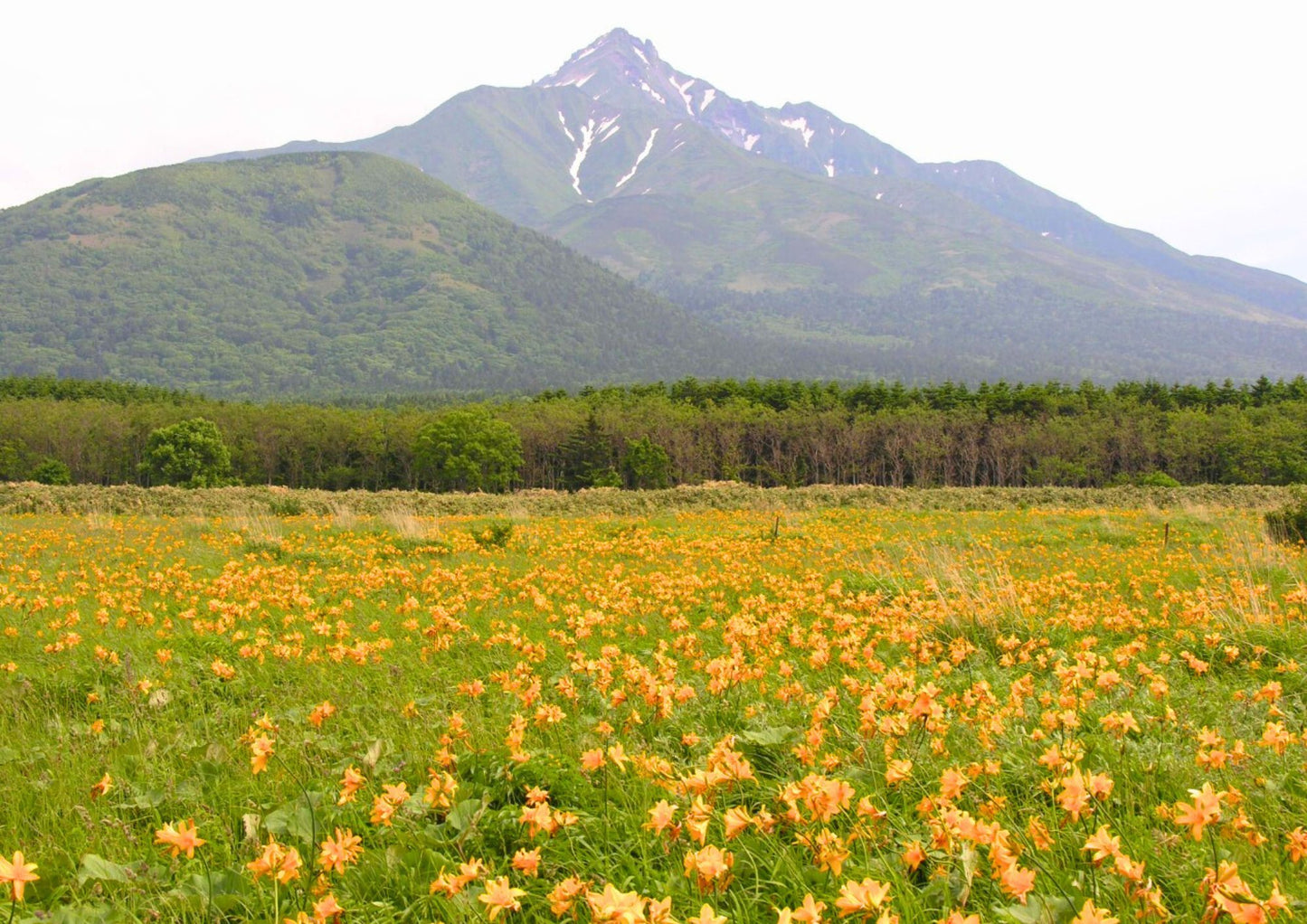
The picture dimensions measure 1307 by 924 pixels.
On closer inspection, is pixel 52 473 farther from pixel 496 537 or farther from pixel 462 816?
pixel 462 816

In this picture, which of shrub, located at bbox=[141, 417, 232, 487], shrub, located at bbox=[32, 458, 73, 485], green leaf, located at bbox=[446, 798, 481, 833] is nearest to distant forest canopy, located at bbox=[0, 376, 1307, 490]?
shrub, located at bbox=[32, 458, 73, 485]

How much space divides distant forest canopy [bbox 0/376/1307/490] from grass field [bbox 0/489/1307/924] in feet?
205

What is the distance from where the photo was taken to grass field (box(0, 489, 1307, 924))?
2.80 meters

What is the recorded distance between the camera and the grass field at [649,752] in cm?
280

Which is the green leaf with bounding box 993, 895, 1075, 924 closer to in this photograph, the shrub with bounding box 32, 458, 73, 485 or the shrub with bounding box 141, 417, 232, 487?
the shrub with bounding box 141, 417, 232, 487

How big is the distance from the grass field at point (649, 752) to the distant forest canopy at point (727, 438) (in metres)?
62.4

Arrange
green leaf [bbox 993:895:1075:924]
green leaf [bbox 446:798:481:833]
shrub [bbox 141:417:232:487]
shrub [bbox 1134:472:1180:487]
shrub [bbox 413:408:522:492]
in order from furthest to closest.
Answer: shrub [bbox 413:408:522:492], shrub [bbox 141:417:232:487], shrub [bbox 1134:472:1180:487], green leaf [bbox 446:798:481:833], green leaf [bbox 993:895:1075:924]

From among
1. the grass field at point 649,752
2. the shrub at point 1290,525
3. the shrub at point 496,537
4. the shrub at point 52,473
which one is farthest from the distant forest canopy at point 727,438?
the grass field at point 649,752

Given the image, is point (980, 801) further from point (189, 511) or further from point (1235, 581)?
point (189, 511)

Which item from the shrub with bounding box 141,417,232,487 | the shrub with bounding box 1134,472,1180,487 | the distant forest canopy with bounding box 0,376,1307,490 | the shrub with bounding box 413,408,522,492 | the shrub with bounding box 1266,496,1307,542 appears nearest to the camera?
the shrub with bounding box 1266,496,1307,542

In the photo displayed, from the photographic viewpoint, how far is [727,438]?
269ft

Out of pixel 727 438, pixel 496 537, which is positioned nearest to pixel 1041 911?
pixel 496 537

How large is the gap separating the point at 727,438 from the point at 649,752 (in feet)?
256

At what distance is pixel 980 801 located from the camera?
3.51m
